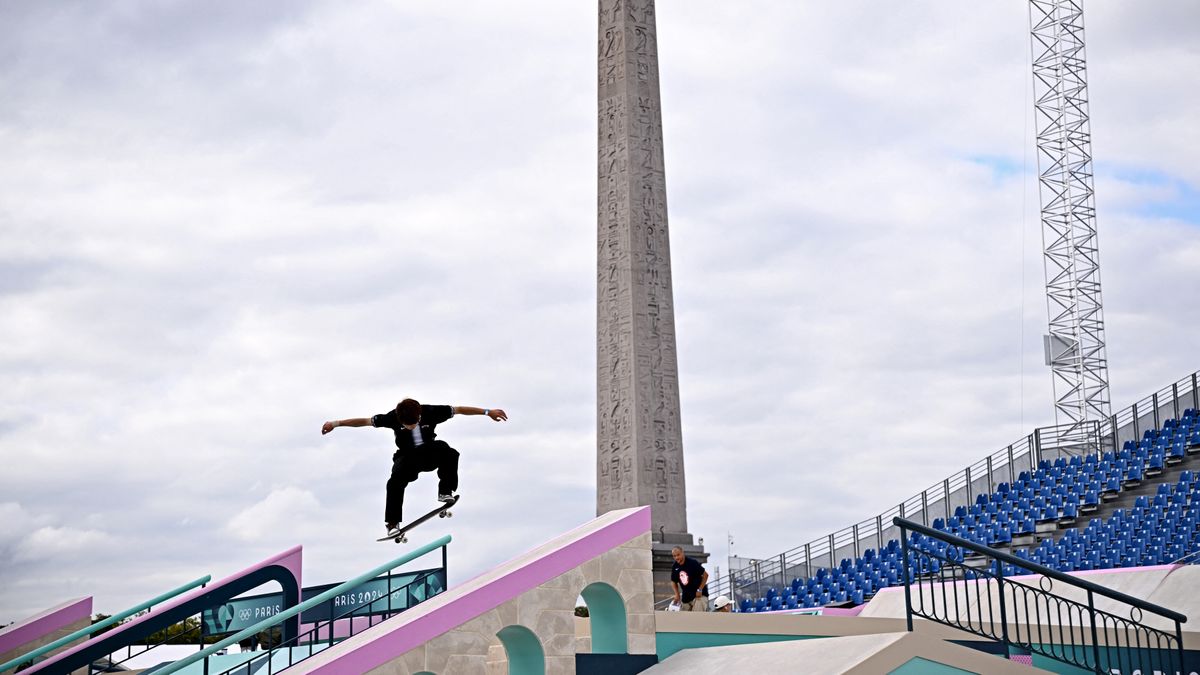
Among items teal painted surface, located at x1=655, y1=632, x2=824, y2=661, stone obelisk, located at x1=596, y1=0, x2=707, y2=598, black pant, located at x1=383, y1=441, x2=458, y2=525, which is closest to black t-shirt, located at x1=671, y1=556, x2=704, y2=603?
stone obelisk, located at x1=596, y1=0, x2=707, y2=598

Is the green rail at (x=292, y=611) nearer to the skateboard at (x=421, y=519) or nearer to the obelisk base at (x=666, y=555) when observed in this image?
the skateboard at (x=421, y=519)

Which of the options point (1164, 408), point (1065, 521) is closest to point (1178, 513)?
point (1065, 521)

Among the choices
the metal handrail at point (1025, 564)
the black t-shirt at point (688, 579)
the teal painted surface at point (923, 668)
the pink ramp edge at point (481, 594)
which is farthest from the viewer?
the black t-shirt at point (688, 579)

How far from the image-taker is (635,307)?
23.2 metres

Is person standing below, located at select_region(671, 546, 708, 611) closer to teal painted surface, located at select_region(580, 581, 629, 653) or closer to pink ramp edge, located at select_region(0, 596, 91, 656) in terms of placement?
teal painted surface, located at select_region(580, 581, 629, 653)

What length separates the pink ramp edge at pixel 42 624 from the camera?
1980 centimetres

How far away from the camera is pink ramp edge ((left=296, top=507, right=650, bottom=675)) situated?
1106cm

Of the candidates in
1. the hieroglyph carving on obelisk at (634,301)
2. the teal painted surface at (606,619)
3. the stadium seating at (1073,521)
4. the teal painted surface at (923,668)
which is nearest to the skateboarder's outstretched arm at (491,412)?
the teal painted surface at (606,619)

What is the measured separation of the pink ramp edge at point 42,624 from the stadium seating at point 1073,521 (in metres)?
14.2

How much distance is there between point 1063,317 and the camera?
4353 centimetres

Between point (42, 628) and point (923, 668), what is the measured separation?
1468 cm

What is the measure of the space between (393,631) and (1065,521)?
67.1ft

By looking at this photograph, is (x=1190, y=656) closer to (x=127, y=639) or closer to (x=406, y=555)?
(x=406, y=555)

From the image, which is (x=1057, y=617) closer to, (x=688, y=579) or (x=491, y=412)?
(x=688, y=579)
